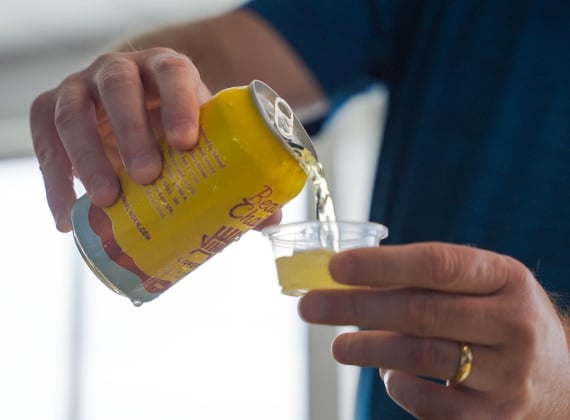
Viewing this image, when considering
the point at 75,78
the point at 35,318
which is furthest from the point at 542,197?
the point at 35,318

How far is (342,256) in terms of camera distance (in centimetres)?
55

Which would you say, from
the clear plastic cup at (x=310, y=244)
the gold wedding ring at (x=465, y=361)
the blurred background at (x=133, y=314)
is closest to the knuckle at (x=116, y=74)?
the clear plastic cup at (x=310, y=244)

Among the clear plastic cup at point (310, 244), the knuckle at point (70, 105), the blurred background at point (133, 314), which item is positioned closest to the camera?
the clear plastic cup at point (310, 244)

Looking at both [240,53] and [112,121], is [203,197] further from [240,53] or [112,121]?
[240,53]

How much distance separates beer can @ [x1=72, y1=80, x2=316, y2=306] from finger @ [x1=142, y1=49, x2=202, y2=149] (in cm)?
1

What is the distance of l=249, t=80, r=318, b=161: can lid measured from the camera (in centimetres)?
70

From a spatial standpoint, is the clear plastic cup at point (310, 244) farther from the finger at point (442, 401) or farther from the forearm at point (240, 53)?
the forearm at point (240, 53)

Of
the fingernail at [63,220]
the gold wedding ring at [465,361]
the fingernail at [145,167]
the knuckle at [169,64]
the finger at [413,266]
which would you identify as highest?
the knuckle at [169,64]

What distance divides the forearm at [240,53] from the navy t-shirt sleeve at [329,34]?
0.05 feet

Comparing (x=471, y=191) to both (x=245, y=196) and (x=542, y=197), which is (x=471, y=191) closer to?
(x=542, y=197)

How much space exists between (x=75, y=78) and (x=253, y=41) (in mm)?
354

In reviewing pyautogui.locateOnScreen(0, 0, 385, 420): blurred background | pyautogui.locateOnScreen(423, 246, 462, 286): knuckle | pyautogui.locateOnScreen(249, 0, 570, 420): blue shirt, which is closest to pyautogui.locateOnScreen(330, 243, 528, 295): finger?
pyautogui.locateOnScreen(423, 246, 462, 286): knuckle

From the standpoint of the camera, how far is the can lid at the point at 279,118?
27.7 inches

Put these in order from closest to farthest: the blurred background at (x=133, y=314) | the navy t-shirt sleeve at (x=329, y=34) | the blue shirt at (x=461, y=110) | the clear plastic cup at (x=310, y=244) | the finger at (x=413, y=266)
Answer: the finger at (x=413, y=266), the clear plastic cup at (x=310, y=244), the blue shirt at (x=461, y=110), the navy t-shirt sleeve at (x=329, y=34), the blurred background at (x=133, y=314)
